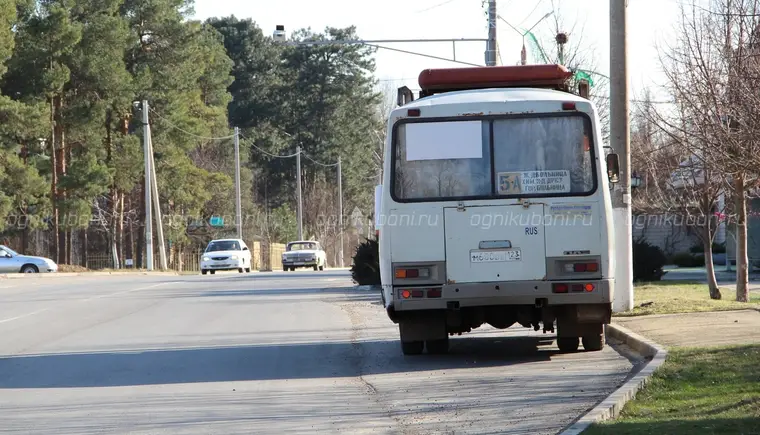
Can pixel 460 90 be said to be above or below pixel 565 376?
above

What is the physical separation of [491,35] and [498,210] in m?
17.0

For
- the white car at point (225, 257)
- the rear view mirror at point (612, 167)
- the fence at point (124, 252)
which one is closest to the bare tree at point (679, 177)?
the rear view mirror at point (612, 167)

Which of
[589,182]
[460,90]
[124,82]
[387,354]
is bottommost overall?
[387,354]

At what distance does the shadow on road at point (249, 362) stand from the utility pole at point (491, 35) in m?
14.1

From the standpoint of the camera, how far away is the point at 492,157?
13.0 metres

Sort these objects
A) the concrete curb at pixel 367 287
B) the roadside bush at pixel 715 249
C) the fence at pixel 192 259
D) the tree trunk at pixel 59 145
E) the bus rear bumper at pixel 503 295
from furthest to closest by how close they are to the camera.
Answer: the fence at pixel 192 259
the tree trunk at pixel 59 145
the roadside bush at pixel 715 249
the concrete curb at pixel 367 287
the bus rear bumper at pixel 503 295

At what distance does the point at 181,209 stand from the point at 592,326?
70.8m

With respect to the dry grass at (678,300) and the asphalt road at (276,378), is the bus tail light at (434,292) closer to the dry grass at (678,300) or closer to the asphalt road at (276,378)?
the asphalt road at (276,378)

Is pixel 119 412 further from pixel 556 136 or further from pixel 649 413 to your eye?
pixel 556 136

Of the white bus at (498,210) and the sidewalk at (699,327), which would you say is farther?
the sidewalk at (699,327)

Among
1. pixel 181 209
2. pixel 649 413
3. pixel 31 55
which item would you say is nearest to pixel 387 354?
pixel 649 413

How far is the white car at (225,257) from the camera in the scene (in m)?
51.2

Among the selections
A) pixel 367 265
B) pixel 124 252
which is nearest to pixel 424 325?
pixel 367 265

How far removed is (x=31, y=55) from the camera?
5856cm
